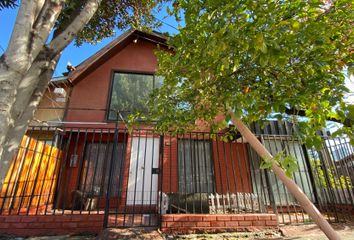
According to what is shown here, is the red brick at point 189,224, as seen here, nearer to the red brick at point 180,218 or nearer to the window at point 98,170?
the red brick at point 180,218

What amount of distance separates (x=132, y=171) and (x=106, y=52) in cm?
520

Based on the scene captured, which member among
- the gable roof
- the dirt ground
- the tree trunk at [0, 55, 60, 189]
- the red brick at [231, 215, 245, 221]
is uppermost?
the gable roof

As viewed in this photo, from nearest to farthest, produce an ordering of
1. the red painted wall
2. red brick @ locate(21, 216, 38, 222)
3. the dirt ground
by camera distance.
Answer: the dirt ground < red brick @ locate(21, 216, 38, 222) < the red painted wall

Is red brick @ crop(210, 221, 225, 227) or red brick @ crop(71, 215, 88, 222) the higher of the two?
red brick @ crop(71, 215, 88, 222)

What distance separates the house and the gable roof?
0.06m

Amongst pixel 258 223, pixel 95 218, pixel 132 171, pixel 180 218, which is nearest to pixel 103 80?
pixel 132 171

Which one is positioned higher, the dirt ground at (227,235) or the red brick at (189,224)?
the red brick at (189,224)

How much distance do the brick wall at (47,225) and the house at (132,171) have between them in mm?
19

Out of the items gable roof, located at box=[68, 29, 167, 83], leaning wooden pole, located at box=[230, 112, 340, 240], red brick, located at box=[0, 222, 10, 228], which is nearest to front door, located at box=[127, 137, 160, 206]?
red brick, located at box=[0, 222, 10, 228]

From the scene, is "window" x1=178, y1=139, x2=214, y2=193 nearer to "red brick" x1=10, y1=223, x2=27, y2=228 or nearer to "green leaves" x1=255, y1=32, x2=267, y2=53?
"red brick" x1=10, y1=223, x2=27, y2=228

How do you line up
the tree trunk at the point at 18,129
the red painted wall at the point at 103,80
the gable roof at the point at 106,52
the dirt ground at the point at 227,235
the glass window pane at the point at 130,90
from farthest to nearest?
the glass window pane at the point at 130,90
the gable roof at the point at 106,52
the red painted wall at the point at 103,80
the dirt ground at the point at 227,235
the tree trunk at the point at 18,129

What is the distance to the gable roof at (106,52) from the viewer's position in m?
8.12

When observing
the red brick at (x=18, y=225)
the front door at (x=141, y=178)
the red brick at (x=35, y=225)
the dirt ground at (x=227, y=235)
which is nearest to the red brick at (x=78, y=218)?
the dirt ground at (x=227, y=235)

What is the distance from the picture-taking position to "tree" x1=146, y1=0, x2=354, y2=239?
1.93 m
